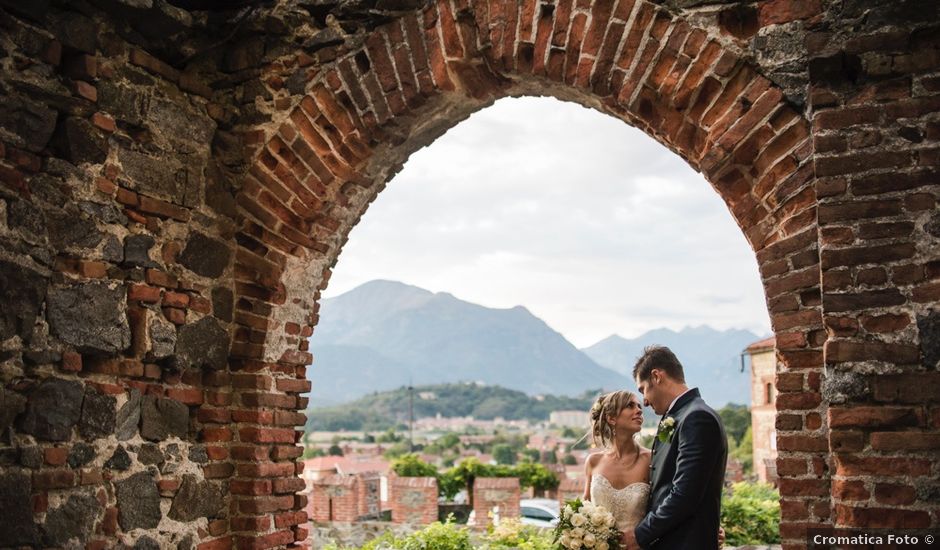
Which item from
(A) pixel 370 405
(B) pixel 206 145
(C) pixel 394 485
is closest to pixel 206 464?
(B) pixel 206 145

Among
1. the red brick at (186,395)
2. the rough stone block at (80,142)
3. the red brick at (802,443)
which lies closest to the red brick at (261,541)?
the red brick at (186,395)

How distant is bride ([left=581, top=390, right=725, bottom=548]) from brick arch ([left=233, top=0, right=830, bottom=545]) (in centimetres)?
129

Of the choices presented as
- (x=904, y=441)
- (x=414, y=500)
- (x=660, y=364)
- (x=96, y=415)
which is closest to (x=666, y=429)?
(x=660, y=364)

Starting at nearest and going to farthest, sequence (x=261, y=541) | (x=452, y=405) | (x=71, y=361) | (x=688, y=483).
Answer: (x=71, y=361) < (x=688, y=483) < (x=261, y=541) < (x=452, y=405)

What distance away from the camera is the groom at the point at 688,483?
3.29m

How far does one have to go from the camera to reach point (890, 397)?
2.54 m

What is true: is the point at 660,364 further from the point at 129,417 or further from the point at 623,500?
the point at 129,417

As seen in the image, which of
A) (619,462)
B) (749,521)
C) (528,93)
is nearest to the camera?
(528,93)

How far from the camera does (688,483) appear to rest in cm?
328

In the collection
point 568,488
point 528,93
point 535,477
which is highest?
point 528,93

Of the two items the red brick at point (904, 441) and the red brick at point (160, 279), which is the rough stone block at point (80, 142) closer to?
the red brick at point (160, 279)

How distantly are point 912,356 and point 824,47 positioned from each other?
1.11 m

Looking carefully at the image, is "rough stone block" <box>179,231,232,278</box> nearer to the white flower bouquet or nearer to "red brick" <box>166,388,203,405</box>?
Answer: "red brick" <box>166,388,203,405</box>

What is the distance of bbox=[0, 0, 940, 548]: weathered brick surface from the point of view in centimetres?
264
